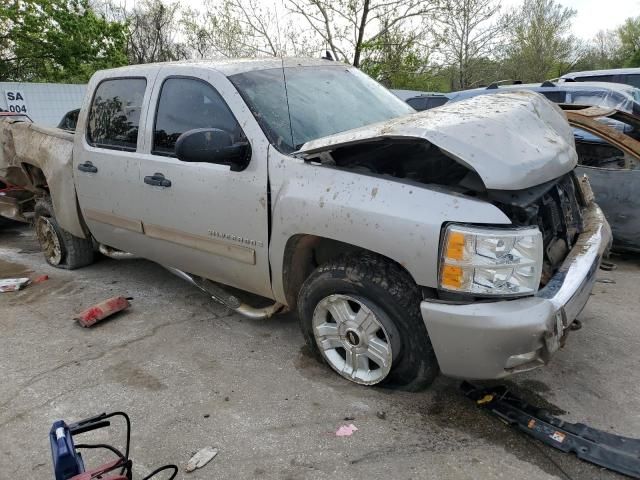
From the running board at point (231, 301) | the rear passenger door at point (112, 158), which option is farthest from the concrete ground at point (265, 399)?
the rear passenger door at point (112, 158)

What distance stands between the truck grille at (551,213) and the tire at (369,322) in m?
0.62

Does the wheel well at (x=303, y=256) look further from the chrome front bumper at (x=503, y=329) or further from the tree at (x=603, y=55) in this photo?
the tree at (x=603, y=55)

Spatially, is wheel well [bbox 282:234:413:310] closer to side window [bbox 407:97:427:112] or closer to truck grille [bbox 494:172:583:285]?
truck grille [bbox 494:172:583:285]

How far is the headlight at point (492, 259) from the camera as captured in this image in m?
2.30

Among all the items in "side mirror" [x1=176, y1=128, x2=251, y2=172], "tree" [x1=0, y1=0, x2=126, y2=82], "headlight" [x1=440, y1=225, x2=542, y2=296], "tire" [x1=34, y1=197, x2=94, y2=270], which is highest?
"tree" [x1=0, y1=0, x2=126, y2=82]

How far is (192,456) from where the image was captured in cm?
254

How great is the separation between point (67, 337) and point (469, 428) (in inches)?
115

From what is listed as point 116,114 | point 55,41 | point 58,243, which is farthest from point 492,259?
point 55,41

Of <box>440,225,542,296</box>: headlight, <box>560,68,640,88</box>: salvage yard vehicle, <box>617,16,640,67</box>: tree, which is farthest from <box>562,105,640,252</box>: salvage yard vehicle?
<box>617,16,640,67</box>: tree

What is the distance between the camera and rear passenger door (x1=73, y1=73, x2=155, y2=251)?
3844 millimetres

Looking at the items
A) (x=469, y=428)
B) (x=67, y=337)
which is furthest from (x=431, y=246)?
(x=67, y=337)

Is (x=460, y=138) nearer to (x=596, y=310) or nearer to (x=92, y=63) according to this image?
(x=596, y=310)

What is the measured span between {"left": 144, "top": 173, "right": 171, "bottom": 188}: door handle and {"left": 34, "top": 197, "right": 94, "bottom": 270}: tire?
1.86 meters

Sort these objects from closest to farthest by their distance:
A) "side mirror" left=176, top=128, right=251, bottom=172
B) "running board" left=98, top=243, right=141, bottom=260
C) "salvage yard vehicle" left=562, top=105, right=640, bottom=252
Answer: "side mirror" left=176, top=128, right=251, bottom=172 → "salvage yard vehicle" left=562, top=105, right=640, bottom=252 → "running board" left=98, top=243, right=141, bottom=260
